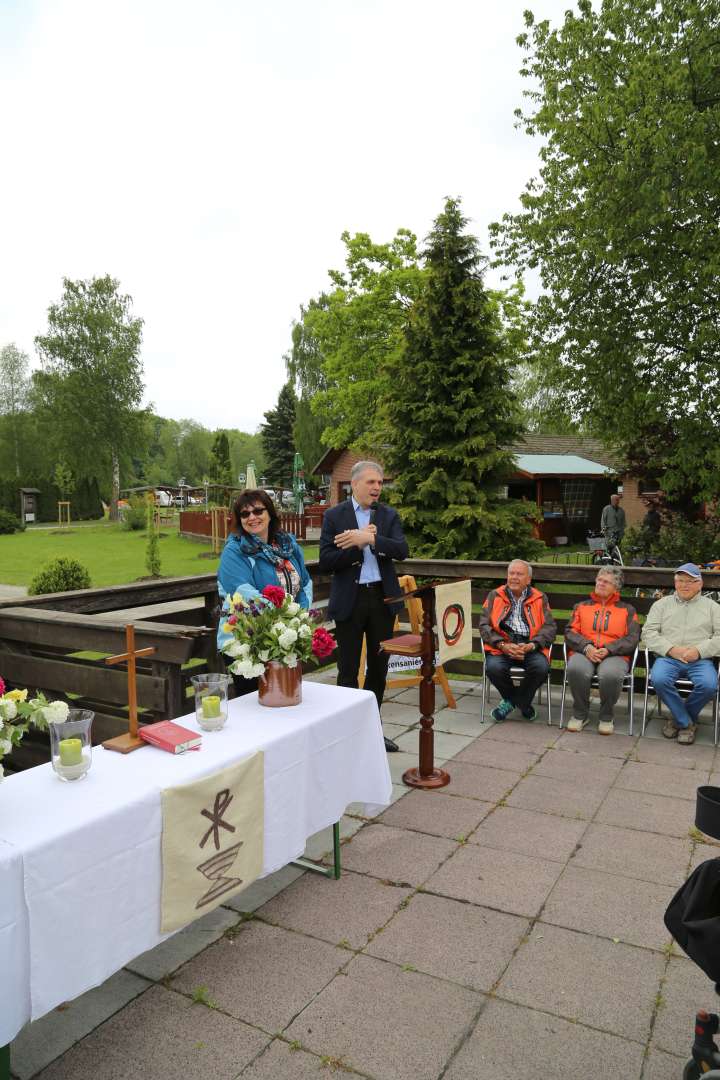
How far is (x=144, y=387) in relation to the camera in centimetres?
4319

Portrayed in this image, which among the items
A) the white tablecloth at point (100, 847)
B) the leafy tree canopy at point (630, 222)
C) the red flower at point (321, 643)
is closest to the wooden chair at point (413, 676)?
the red flower at point (321, 643)

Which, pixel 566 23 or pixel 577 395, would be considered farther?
pixel 577 395

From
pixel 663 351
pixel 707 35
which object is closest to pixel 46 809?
pixel 663 351

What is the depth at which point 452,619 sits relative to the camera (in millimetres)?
5324

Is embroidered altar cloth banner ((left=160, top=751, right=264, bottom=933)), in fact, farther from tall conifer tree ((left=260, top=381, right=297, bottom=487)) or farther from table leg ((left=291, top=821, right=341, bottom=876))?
tall conifer tree ((left=260, top=381, right=297, bottom=487))

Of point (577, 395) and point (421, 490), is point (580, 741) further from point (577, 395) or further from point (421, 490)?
point (577, 395)

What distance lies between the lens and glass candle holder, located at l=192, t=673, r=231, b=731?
282cm

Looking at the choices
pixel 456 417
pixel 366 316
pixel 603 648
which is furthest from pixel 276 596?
pixel 366 316

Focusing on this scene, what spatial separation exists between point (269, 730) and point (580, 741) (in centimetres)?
313

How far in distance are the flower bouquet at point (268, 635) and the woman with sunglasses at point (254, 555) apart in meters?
0.52

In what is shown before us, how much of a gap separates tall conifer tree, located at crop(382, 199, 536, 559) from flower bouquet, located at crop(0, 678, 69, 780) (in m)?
12.3

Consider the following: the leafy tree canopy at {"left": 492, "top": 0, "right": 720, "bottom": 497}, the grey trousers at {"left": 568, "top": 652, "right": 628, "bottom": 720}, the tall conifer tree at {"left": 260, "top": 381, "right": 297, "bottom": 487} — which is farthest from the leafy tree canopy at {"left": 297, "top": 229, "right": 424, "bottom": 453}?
the tall conifer tree at {"left": 260, "top": 381, "right": 297, "bottom": 487}

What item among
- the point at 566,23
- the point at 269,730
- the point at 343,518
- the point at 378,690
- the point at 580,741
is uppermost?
the point at 566,23

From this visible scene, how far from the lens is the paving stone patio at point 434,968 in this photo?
2172mm
